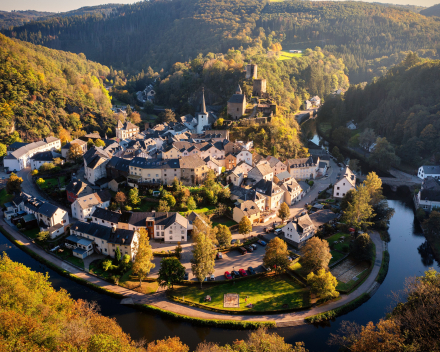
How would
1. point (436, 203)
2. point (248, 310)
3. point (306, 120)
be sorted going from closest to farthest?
point (248, 310), point (436, 203), point (306, 120)

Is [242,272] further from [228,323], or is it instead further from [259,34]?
[259,34]

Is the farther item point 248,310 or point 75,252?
point 75,252

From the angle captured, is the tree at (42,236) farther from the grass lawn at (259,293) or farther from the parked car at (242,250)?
the parked car at (242,250)

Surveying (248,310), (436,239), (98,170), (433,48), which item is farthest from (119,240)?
(433,48)

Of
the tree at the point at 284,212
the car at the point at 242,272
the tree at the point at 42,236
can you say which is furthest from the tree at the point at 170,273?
the tree at the point at 284,212

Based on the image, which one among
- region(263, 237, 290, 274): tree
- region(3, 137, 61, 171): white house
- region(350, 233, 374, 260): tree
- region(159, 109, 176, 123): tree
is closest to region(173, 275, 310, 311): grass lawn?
region(263, 237, 290, 274): tree

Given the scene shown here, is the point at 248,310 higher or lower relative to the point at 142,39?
lower

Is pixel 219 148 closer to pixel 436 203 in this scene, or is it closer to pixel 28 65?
pixel 436 203
